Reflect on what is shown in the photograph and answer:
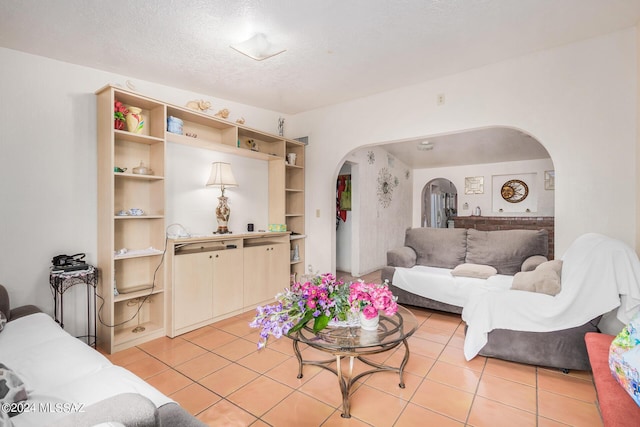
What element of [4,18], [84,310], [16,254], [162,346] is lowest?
[162,346]

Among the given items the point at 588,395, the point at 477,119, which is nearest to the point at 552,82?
the point at 477,119

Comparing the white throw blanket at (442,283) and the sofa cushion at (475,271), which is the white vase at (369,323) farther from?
the sofa cushion at (475,271)

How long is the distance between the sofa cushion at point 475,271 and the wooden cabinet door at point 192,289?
8.76 feet

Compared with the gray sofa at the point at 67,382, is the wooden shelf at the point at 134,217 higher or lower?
higher

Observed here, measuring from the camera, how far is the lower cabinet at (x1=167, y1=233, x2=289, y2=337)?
9.45ft

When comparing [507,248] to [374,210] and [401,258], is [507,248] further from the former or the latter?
[374,210]

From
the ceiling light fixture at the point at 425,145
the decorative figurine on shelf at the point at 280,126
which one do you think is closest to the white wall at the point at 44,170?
the decorative figurine on shelf at the point at 280,126

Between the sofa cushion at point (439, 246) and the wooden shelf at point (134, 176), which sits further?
the sofa cushion at point (439, 246)

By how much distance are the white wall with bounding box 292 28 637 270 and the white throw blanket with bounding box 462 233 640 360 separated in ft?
1.53

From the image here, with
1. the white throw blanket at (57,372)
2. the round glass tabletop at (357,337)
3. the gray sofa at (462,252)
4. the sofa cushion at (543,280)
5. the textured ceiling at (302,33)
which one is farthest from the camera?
the gray sofa at (462,252)

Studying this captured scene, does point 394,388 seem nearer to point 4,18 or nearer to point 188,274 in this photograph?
point 188,274

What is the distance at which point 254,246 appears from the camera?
361 cm

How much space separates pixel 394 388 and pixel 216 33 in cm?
286

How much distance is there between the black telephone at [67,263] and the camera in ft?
7.99
